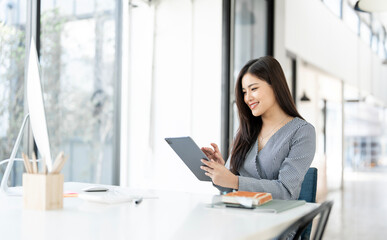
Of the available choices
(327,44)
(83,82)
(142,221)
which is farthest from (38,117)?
(327,44)

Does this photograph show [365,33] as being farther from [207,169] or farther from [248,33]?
[207,169]

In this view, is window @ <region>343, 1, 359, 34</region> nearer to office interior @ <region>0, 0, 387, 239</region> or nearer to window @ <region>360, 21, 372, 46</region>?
window @ <region>360, 21, 372, 46</region>

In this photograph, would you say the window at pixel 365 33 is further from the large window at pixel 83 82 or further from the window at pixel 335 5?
the large window at pixel 83 82

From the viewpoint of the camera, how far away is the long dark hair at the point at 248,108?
6.47ft

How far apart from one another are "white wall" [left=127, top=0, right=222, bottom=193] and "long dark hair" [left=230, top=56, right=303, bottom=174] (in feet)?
6.10

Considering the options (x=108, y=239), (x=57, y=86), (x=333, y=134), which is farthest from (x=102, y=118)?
(x=333, y=134)

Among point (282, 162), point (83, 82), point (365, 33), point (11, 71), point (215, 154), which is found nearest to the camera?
point (282, 162)

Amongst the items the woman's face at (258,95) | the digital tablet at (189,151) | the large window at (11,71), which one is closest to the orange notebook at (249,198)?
the digital tablet at (189,151)

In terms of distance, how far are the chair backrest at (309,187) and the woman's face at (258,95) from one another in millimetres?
353

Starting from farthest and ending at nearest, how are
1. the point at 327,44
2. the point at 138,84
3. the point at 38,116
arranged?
the point at 327,44 → the point at 138,84 → the point at 38,116

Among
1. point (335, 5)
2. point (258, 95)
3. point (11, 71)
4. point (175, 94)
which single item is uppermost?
point (335, 5)

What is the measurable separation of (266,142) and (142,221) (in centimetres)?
95

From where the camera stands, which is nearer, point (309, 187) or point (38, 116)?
point (38, 116)

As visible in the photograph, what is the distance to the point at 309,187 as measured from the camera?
192 cm
